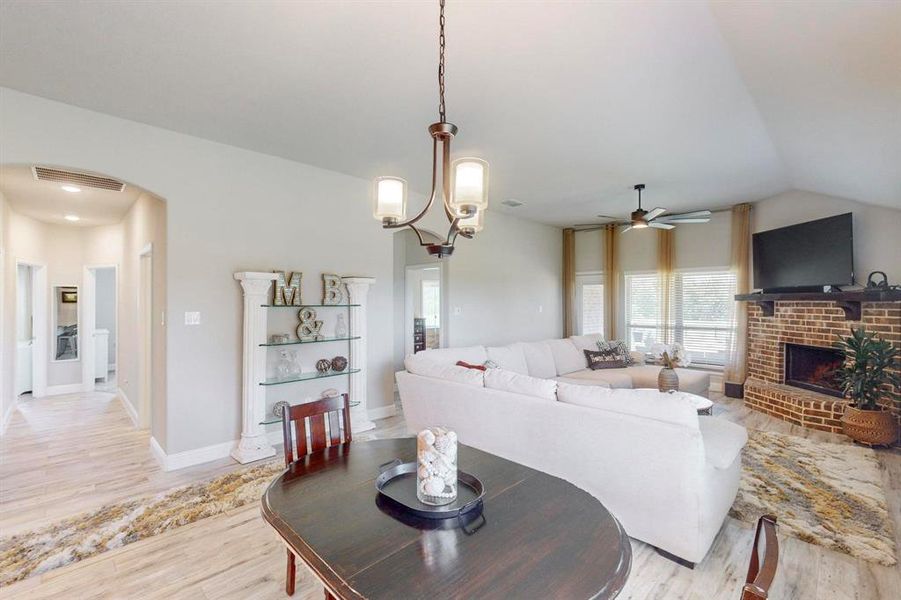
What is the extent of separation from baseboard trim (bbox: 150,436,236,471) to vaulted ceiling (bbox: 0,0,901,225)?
9.01 feet

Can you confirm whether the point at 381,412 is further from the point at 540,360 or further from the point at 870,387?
the point at 870,387

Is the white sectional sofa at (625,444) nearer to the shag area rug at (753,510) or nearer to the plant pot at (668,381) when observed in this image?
the shag area rug at (753,510)

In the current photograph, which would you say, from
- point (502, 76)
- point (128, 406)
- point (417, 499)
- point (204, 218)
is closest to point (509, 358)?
point (502, 76)

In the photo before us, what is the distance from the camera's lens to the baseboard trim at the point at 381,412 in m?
4.85

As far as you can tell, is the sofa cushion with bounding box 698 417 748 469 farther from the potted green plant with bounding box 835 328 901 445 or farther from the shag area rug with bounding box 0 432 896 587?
the potted green plant with bounding box 835 328 901 445

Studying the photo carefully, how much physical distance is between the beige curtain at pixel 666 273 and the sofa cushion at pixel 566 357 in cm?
196

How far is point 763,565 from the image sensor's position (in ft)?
2.72

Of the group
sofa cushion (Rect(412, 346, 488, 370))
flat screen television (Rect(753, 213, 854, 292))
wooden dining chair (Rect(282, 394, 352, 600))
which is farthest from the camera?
flat screen television (Rect(753, 213, 854, 292))

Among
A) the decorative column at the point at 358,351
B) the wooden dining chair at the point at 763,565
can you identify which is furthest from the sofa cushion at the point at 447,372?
the wooden dining chair at the point at 763,565

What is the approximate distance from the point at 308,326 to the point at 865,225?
6353 millimetres

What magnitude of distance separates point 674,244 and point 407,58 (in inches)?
231

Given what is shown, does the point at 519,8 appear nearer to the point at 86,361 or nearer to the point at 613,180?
the point at 613,180

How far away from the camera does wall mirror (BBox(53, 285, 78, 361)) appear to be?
21.5 feet

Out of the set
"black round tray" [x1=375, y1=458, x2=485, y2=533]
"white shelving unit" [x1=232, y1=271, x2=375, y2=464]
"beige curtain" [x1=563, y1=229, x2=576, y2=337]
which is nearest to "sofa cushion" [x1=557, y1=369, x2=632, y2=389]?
"beige curtain" [x1=563, y1=229, x2=576, y2=337]
